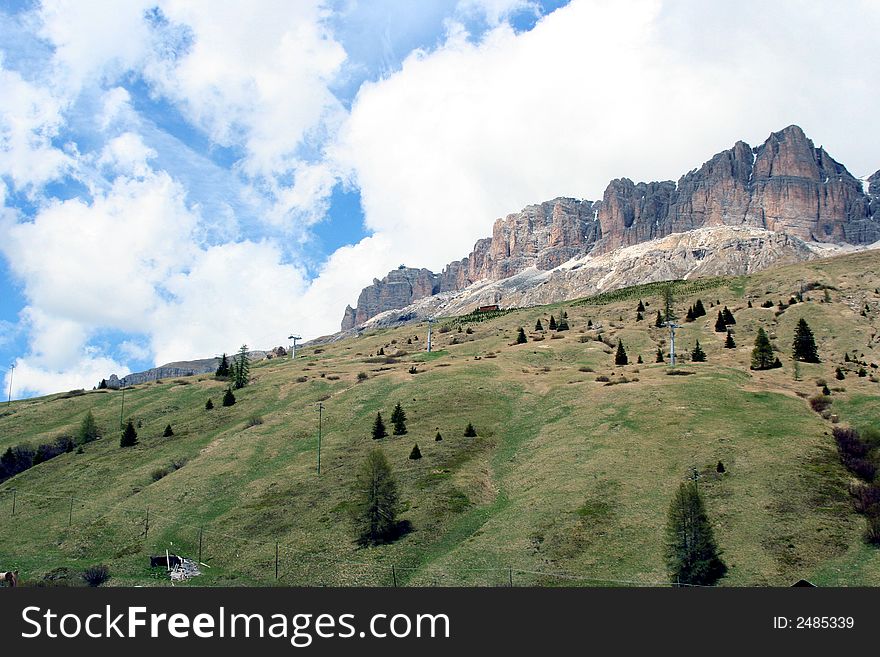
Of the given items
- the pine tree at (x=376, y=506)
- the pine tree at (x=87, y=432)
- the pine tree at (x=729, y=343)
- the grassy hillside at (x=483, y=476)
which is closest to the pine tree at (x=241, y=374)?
the grassy hillside at (x=483, y=476)

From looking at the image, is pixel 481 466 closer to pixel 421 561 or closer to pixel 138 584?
pixel 421 561

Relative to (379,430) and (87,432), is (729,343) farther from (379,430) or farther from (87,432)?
(87,432)

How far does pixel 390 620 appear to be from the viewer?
2762cm

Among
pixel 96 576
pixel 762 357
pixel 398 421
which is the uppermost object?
pixel 762 357

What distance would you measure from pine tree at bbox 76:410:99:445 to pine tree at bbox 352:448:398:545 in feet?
201

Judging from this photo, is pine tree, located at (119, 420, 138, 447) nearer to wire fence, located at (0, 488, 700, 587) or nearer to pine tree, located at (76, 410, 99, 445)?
pine tree, located at (76, 410, 99, 445)

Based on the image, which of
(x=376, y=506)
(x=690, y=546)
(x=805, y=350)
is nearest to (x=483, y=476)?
(x=376, y=506)

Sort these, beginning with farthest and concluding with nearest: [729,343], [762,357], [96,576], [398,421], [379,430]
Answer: [729,343] < [762,357] < [398,421] < [379,430] < [96,576]

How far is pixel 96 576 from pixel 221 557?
9.37m

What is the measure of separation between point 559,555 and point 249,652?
28.8 meters

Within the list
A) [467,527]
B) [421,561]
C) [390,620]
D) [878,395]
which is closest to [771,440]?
[878,395]

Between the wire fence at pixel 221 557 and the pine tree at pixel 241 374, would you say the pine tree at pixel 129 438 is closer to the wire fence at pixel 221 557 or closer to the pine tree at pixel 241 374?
the wire fence at pixel 221 557

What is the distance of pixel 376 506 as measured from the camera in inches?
2400

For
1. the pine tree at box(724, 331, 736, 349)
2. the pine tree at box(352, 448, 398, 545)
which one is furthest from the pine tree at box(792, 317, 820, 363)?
the pine tree at box(352, 448, 398, 545)
